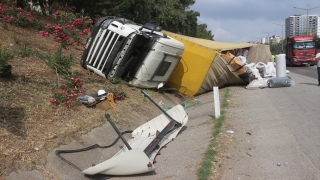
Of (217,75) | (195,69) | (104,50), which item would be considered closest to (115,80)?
(104,50)

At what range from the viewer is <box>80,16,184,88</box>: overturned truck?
11469 mm

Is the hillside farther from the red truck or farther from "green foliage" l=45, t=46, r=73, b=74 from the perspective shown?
the red truck

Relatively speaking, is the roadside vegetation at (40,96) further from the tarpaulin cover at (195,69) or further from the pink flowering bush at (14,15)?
the tarpaulin cover at (195,69)

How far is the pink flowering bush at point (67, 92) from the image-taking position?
316 inches

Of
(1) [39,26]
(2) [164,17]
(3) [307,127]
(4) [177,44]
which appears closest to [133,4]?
(2) [164,17]

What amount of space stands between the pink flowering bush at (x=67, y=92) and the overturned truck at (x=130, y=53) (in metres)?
2.28

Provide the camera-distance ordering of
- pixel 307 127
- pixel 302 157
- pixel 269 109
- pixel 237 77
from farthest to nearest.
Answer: pixel 237 77 → pixel 269 109 → pixel 307 127 → pixel 302 157

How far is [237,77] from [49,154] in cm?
1067

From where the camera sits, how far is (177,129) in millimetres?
8188

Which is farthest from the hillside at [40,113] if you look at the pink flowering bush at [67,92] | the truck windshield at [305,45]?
the truck windshield at [305,45]

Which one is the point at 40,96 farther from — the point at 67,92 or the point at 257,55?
the point at 257,55

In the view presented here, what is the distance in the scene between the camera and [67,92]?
8797 millimetres

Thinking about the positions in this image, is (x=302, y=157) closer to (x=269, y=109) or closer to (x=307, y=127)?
(x=307, y=127)

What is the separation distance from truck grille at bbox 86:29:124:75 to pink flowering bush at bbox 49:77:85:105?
2284 mm
